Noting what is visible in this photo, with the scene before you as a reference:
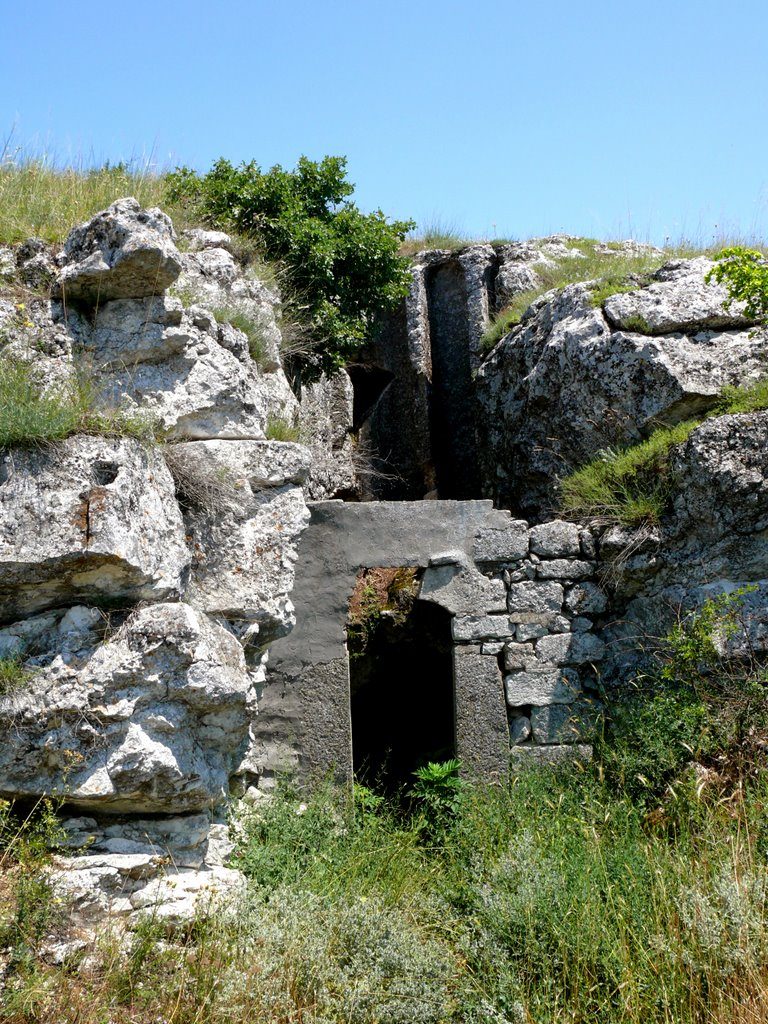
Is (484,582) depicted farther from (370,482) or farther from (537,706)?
(370,482)

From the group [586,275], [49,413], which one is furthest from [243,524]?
[586,275]

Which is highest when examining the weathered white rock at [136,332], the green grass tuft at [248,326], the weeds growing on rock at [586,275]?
the weeds growing on rock at [586,275]

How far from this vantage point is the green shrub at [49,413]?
531 cm

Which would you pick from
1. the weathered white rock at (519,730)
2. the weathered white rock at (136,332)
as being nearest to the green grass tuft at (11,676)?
the weathered white rock at (136,332)

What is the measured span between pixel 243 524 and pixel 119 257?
1981mm

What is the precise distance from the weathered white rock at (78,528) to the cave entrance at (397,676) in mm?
4631

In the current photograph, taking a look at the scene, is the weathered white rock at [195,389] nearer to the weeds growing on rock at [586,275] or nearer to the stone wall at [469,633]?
the stone wall at [469,633]

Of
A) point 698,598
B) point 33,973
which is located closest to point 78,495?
point 33,973

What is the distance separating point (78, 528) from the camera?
17.4ft

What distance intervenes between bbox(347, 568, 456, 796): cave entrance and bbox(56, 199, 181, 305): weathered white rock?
15.1 feet

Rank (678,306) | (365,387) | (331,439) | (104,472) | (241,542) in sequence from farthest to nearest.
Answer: (365,387) → (331,439) → (678,306) → (241,542) → (104,472)

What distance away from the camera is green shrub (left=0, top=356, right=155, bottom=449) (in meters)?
5.31

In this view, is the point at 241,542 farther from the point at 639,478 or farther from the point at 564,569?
the point at 639,478

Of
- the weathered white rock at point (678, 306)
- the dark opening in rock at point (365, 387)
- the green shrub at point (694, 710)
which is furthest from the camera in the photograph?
the dark opening in rock at point (365, 387)
